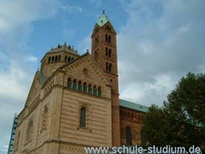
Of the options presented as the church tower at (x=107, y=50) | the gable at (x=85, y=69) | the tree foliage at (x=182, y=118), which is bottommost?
the tree foliage at (x=182, y=118)

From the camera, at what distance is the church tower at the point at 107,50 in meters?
45.4

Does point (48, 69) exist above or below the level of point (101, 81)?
above

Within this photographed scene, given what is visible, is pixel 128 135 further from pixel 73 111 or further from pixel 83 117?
pixel 73 111

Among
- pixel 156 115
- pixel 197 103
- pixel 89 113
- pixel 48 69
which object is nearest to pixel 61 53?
pixel 48 69

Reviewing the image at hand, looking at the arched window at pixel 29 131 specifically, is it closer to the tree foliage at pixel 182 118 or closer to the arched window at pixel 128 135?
the arched window at pixel 128 135

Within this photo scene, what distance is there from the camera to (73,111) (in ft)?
113

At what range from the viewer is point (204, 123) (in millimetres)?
25203

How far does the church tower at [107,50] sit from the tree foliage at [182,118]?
1245 centimetres

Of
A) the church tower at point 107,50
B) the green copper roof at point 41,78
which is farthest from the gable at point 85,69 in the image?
the green copper roof at point 41,78

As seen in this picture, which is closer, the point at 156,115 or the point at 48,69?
the point at 156,115

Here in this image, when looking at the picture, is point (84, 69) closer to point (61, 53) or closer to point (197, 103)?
point (61, 53)

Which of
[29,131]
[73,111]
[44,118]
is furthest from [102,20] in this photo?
[29,131]

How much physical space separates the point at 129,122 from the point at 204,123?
1864 centimetres

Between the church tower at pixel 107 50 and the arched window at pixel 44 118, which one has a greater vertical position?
the church tower at pixel 107 50
